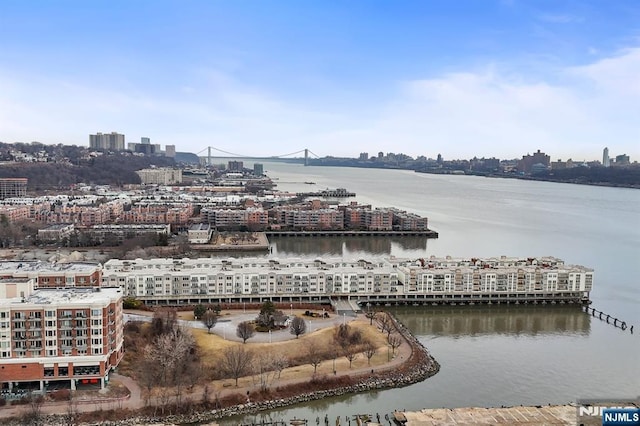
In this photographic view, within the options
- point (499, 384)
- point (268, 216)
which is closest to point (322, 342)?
point (499, 384)

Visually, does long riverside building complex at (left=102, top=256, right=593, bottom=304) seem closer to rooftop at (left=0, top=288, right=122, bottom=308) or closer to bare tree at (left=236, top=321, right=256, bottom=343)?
bare tree at (left=236, top=321, right=256, bottom=343)

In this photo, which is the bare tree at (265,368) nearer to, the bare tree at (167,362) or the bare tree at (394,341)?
the bare tree at (167,362)

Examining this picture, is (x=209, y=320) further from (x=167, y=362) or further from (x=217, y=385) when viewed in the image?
(x=217, y=385)

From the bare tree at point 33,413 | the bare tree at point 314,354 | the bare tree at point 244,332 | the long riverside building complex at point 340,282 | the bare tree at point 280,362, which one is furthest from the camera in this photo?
the long riverside building complex at point 340,282

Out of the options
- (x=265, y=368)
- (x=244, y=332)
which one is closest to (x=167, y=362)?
(x=265, y=368)

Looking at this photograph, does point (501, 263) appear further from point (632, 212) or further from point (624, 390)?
point (632, 212)

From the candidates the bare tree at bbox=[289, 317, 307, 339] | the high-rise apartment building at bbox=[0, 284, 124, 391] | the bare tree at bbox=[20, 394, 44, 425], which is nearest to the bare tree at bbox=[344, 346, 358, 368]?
the bare tree at bbox=[289, 317, 307, 339]

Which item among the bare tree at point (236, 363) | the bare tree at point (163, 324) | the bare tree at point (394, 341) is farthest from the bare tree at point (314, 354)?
the bare tree at point (163, 324)
